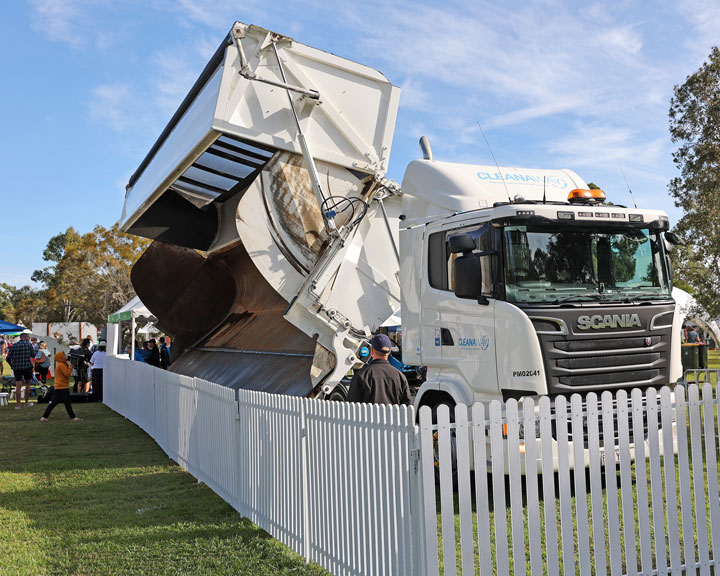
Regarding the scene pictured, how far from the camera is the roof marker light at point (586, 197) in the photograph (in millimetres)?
6434

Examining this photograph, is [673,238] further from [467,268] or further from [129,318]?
[129,318]

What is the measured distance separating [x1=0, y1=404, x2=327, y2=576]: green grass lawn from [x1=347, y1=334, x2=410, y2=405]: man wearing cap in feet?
4.37

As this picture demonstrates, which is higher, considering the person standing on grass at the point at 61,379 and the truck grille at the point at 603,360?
the truck grille at the point at 603,360

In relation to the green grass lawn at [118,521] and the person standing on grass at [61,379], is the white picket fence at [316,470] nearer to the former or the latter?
the green grass lawn at [118,521]

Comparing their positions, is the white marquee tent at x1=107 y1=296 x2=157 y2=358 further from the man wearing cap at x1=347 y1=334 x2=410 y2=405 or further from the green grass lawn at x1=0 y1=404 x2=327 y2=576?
the man wearing cap at x1=347 y1=334 x2=410 y2=405

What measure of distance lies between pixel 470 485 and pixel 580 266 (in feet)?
8.33

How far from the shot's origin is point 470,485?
4207 millimetres

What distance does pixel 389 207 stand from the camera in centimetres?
856

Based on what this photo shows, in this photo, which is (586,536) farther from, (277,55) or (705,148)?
(705,148)

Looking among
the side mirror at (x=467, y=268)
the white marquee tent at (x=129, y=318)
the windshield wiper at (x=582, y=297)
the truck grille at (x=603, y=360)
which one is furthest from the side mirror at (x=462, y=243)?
the white marquee tent at (x=129, y=318)

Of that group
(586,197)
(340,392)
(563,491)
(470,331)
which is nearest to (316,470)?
(563,491)

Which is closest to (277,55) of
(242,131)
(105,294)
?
(242,131)

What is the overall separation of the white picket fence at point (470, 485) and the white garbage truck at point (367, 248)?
1.29 m

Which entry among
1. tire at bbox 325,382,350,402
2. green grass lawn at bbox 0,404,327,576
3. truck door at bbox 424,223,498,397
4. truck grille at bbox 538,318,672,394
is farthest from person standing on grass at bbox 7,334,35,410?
truck grille at bbox 538,318,672,394
